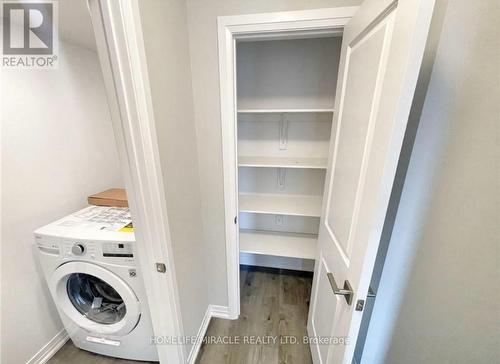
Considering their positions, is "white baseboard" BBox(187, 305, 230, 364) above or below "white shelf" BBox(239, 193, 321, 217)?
below

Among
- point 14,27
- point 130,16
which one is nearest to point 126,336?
point 130,16

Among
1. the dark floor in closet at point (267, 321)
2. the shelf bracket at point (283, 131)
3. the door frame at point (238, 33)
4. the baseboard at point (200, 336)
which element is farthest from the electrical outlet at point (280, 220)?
the baseboard at point (200, 336)

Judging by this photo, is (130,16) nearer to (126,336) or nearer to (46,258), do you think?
(46,258)

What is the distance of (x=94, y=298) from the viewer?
142cm

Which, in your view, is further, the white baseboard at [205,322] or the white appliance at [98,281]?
the white baseboard at [205,322]

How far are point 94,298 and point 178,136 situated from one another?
1.33 meters

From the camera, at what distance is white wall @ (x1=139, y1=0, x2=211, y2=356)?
86cm

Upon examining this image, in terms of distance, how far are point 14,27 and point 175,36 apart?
101 centimetres

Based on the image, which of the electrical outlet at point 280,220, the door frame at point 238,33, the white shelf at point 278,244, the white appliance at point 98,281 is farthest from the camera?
the electrical outlet at point 280,220

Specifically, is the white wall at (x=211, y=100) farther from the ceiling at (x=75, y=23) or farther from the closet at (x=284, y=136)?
the ceiling at (x=75, y=23)

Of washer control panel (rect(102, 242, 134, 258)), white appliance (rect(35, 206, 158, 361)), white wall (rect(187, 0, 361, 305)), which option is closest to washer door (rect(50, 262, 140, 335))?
white appliance (rect(35, 206, 158, 361))

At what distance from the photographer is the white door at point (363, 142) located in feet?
1.76

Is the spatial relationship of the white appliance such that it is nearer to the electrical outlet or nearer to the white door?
the white door

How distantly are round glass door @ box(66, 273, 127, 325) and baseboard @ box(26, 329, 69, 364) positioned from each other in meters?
0.43
